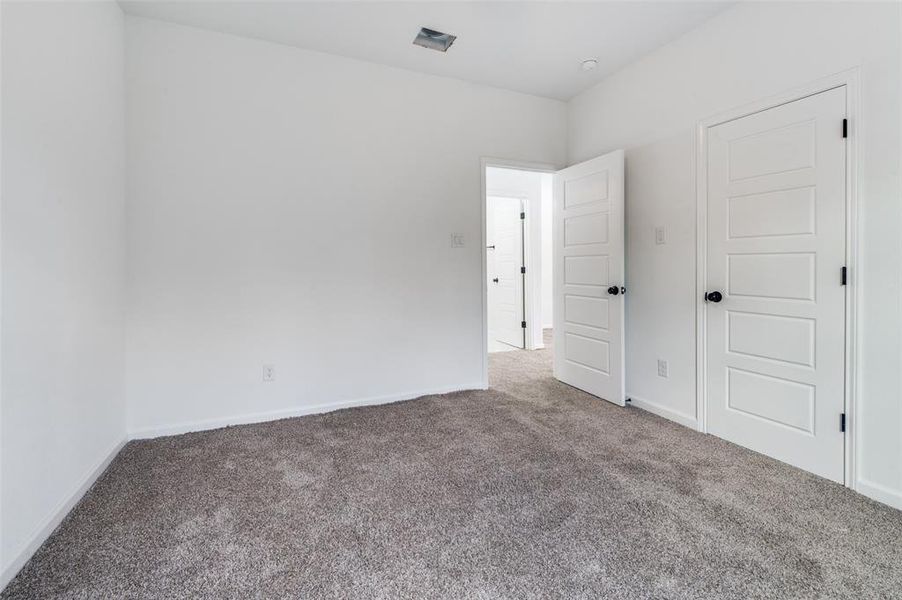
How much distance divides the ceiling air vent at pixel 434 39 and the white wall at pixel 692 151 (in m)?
1.42

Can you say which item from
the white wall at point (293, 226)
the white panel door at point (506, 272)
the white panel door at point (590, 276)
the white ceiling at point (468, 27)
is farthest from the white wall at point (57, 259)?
the white panel door at point (506, 272)

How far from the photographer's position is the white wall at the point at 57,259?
4.88 feet

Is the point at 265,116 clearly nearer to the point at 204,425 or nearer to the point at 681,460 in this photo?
the point at 204,425

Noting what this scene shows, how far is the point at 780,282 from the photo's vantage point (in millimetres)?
2279

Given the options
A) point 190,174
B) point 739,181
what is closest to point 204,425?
point 190,174

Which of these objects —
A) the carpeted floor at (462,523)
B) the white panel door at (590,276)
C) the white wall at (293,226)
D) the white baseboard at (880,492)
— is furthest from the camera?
the white panel door at (590,276)

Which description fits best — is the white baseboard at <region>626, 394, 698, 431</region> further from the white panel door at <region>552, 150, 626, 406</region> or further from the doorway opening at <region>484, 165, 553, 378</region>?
the doorway opening at <region>484, 165, 553, 378</region>

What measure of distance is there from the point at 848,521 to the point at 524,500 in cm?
134

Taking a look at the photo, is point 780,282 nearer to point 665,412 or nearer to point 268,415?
point 665,412

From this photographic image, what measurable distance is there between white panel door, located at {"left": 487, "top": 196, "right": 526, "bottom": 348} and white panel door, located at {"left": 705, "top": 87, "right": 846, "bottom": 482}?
10.6 ft

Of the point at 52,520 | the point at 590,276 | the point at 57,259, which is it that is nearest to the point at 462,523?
the point at 52,520

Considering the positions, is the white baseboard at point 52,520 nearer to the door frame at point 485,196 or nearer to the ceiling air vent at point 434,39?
the door frame at point 485,196

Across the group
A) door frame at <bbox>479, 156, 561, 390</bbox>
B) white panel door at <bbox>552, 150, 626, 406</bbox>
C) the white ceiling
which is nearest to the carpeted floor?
white panel door at <bbox>552, 150, 626, 406</bbox>

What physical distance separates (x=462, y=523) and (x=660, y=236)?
7.86 feet
